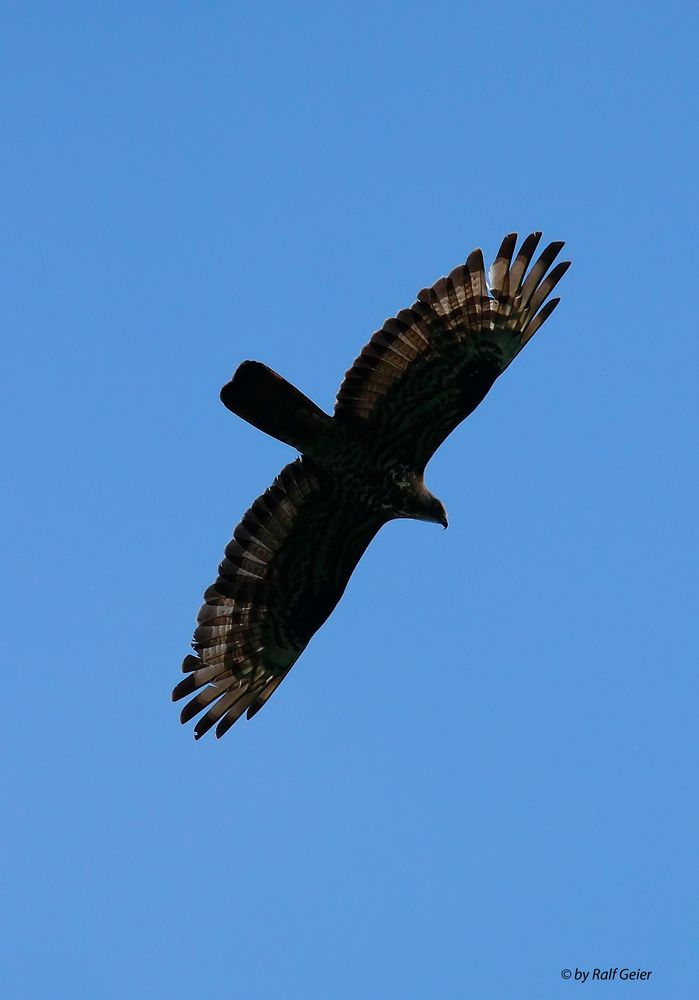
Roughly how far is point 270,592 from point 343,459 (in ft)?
4.65

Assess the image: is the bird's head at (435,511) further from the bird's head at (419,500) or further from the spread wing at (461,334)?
the spread wing at (461,334)

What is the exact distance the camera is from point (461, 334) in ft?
34.9

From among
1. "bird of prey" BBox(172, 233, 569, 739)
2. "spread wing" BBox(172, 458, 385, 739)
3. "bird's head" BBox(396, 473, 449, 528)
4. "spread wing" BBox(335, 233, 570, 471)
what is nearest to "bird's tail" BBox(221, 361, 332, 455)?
"bird of prey" BBox(172, 233, 569, 739)

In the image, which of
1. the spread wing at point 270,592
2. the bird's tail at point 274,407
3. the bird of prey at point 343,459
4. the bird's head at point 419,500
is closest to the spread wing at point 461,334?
the bird of prey at point 343,459

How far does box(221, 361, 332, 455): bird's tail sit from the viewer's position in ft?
34.1

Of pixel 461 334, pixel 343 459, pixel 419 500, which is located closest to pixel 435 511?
pixel 419 500

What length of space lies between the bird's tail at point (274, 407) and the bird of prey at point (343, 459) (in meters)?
0.01

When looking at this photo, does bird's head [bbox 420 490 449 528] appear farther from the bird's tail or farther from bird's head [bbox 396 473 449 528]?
the bird's tail

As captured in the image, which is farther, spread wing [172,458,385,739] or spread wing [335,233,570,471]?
spread wing [172,458,385,739]

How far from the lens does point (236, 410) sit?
34.6 ft

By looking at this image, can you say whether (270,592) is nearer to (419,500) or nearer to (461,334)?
(419,500)

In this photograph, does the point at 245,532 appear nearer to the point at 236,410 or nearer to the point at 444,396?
the point at 236,410

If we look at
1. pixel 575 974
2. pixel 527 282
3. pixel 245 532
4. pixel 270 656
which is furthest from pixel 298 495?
pixel 575 974

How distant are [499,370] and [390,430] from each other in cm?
96
